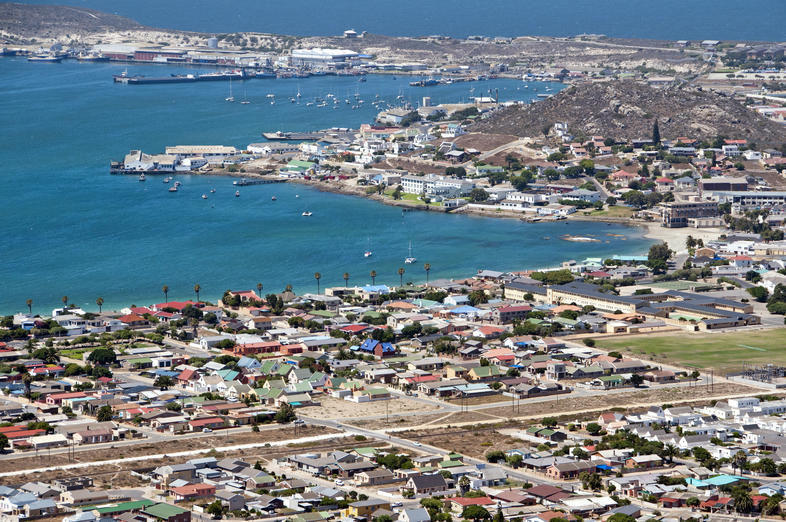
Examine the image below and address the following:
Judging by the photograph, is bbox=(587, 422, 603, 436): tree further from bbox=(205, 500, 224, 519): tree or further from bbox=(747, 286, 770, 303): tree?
bbox=(747, 286, 770, 303): tree

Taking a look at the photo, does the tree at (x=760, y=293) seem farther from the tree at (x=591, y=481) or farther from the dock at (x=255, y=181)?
the dock at (x=255, y=181)

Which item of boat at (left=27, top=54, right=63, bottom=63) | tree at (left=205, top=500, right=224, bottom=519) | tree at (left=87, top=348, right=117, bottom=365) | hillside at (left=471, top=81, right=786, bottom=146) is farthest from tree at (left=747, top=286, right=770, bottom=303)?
boat at (left=27, top=54, right=63, bottom=63)

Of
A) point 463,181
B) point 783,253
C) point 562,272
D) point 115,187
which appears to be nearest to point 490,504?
point 562,272

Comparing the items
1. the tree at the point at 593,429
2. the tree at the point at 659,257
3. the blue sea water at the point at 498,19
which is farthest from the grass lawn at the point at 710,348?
the blue sea water at the point at 498,19

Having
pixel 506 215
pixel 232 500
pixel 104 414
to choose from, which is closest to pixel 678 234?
pixel 506 215

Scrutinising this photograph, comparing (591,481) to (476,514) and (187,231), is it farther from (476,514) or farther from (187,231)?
(187,231)

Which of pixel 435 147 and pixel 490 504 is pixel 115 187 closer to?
pixel 435 147
